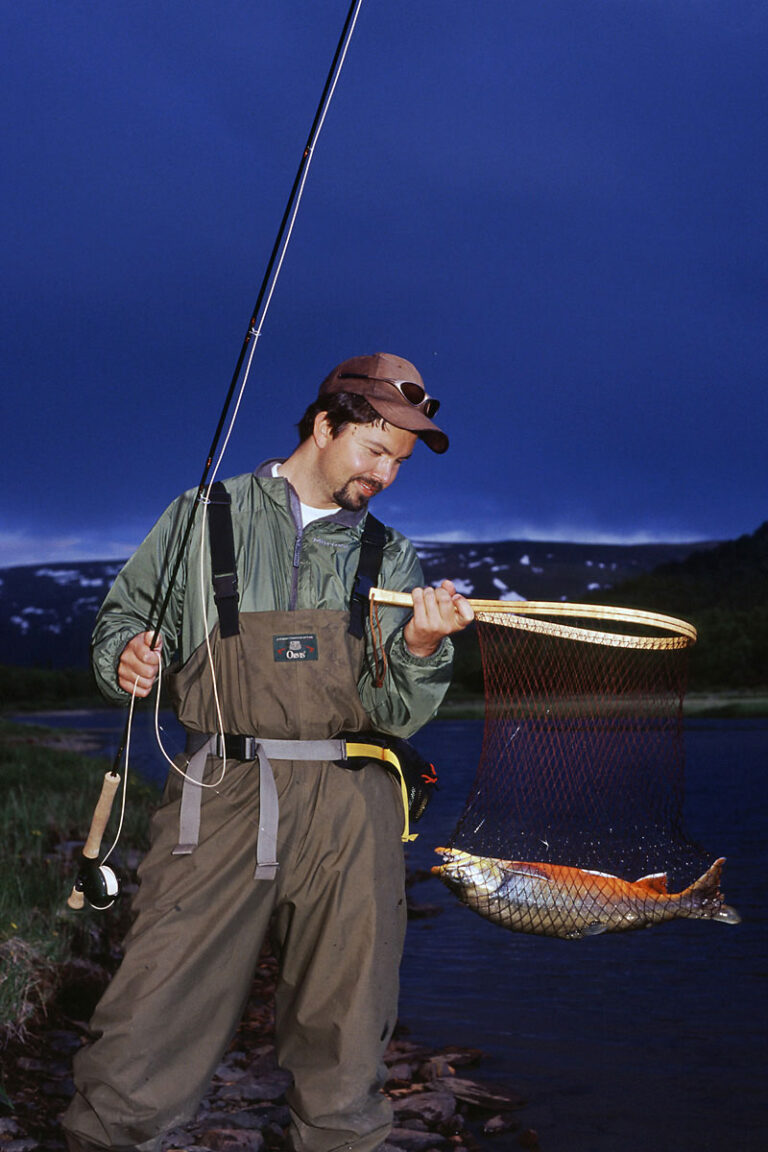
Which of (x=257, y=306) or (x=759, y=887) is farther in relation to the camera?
(x=759, y=887)

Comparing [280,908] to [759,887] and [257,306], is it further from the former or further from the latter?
[759,887]

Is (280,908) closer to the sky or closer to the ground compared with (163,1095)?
closer to the sky

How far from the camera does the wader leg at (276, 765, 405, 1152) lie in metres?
2.98

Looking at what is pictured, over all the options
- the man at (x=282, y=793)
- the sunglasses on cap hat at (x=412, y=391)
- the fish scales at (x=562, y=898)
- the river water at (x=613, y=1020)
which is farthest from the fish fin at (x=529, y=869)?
the river water at (x=613, y=1020)

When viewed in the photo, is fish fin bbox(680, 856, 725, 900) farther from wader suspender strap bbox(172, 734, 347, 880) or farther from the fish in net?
wader suspender strap bbox(172, 734, 347, 880)

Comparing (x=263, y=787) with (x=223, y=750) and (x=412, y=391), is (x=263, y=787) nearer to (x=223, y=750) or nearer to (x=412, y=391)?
(x=223, y=750)

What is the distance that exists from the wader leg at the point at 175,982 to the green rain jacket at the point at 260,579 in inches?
16.9

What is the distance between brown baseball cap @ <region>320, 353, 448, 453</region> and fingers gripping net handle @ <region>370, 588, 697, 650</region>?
0.55 m

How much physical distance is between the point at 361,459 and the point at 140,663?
33.7 inches

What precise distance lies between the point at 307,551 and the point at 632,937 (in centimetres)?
1187

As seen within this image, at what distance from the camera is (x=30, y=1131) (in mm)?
4656

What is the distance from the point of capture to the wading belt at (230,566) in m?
3.14

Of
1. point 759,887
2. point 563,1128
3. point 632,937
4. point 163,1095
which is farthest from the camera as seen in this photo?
point 759,887

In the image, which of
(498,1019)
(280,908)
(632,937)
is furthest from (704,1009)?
(280,908)
